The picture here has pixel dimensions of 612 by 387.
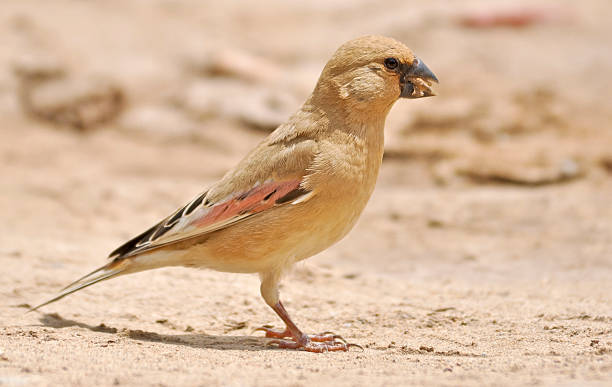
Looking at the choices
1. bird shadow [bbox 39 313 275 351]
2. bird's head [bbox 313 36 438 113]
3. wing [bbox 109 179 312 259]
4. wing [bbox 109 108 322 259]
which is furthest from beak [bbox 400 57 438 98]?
bird shadow [bbox 39 313 275 351]

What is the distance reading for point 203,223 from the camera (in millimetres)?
4957

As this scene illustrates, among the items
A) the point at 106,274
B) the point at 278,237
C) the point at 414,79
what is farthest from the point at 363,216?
the point at 106,274

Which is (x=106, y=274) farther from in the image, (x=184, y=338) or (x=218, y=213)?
(x=218, y=213)

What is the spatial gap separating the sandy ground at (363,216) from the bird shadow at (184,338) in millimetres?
28

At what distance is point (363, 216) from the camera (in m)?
8.34

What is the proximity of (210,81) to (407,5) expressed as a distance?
4658 millimetres

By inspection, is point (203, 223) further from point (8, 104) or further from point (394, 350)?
point (8, 104)

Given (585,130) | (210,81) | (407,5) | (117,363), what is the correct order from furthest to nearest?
(407,5) → (210,81) → (585,130) → (117,363)

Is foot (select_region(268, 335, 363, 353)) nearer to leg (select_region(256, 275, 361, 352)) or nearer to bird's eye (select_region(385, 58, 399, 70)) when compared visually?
leg (select_region(256, 275, 361, 352))

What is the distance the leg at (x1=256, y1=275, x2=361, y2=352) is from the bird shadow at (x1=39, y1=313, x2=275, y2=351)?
0.14m

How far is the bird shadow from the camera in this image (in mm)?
4773

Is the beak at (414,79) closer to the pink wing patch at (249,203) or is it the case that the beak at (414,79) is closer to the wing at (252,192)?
the wing at (252,192)

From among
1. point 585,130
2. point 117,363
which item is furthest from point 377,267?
point 585,130

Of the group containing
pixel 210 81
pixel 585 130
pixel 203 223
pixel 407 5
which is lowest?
pixel 203 223
